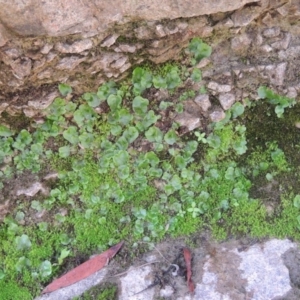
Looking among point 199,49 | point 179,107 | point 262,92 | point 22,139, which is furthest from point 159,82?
point 22,139

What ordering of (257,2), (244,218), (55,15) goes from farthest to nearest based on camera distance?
→ (244,218) → (257,2) → (55,15)

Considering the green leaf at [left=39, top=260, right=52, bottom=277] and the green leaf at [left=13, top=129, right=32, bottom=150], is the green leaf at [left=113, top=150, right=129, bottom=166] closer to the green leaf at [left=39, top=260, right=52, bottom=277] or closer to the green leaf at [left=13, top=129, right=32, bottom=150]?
the green leaf at [left=13, top=129, right=32, bottom=150]

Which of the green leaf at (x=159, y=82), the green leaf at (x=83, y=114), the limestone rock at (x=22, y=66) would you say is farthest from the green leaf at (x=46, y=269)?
the green leaf at (x=159, y=82)

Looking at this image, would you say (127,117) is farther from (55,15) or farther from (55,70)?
(55,15)

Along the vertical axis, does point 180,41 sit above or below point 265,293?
above

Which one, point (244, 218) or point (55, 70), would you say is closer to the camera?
point (55, 70)

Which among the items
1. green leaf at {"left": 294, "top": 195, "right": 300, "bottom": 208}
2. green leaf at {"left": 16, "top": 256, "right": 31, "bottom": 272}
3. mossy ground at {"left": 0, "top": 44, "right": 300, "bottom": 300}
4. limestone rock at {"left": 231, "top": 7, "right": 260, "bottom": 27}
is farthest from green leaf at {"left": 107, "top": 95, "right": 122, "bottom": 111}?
green leaf at {"left": 294, "top": 195, "right": 300, "bottom": 208}

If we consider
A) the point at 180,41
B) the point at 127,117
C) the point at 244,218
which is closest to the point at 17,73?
the point at 127,117
